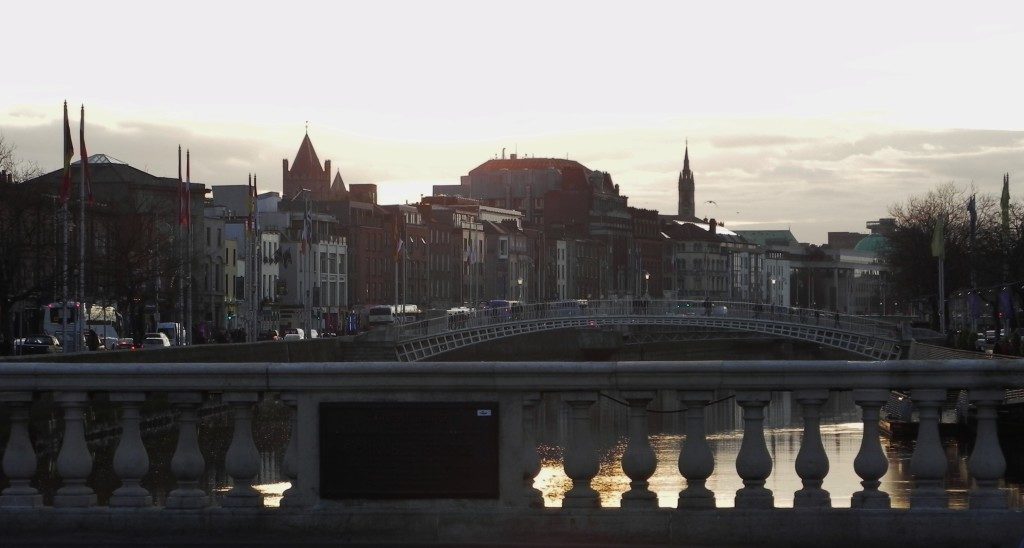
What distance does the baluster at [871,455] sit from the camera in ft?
31.6

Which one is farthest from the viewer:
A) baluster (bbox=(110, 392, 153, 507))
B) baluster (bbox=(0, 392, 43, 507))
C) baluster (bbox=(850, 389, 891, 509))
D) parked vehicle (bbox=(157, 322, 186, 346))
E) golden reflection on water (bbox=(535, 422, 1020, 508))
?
parked vehicle (bbox=(157, 322, 186, 346))

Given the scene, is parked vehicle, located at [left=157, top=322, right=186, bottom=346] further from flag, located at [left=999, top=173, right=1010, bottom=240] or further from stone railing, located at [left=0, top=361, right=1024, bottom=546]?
stone railing, located at [left=0, top=361, right=1024, bottom=546]

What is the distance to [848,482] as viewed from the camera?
→ 26.9 m

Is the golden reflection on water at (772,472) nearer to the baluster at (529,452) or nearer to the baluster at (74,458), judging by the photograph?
the baluster at (529,452)

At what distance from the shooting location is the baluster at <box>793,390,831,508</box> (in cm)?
967

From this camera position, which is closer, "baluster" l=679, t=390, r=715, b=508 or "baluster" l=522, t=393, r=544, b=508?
"baluster" l=679, t=390, r=715, b=508

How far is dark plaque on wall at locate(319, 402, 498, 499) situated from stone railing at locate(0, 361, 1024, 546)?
0.19ft

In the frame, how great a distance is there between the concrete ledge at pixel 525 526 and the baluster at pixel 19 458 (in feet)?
0.26

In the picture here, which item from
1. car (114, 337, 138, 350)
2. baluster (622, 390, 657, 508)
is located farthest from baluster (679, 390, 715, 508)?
car (114, 337, 138, 350)

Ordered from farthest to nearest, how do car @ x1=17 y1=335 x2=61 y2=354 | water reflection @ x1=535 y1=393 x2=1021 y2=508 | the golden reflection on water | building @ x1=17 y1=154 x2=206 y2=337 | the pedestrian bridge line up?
1. the pedestrian bridge
2. car @ x1=17 y1=335 x2=61 y2=354
3. building @ x1=17 y1=154 x2=206 y2=337
4. water reflection @ x1=535 y1=393 x2=1021 y2=508
5. the golden reflection on water

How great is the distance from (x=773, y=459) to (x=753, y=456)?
786 centimetres

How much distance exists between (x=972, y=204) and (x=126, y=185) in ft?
170

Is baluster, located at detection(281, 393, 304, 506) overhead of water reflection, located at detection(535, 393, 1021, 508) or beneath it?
overhead

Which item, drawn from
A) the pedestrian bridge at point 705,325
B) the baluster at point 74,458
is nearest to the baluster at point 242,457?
the baluster at point 74,458
